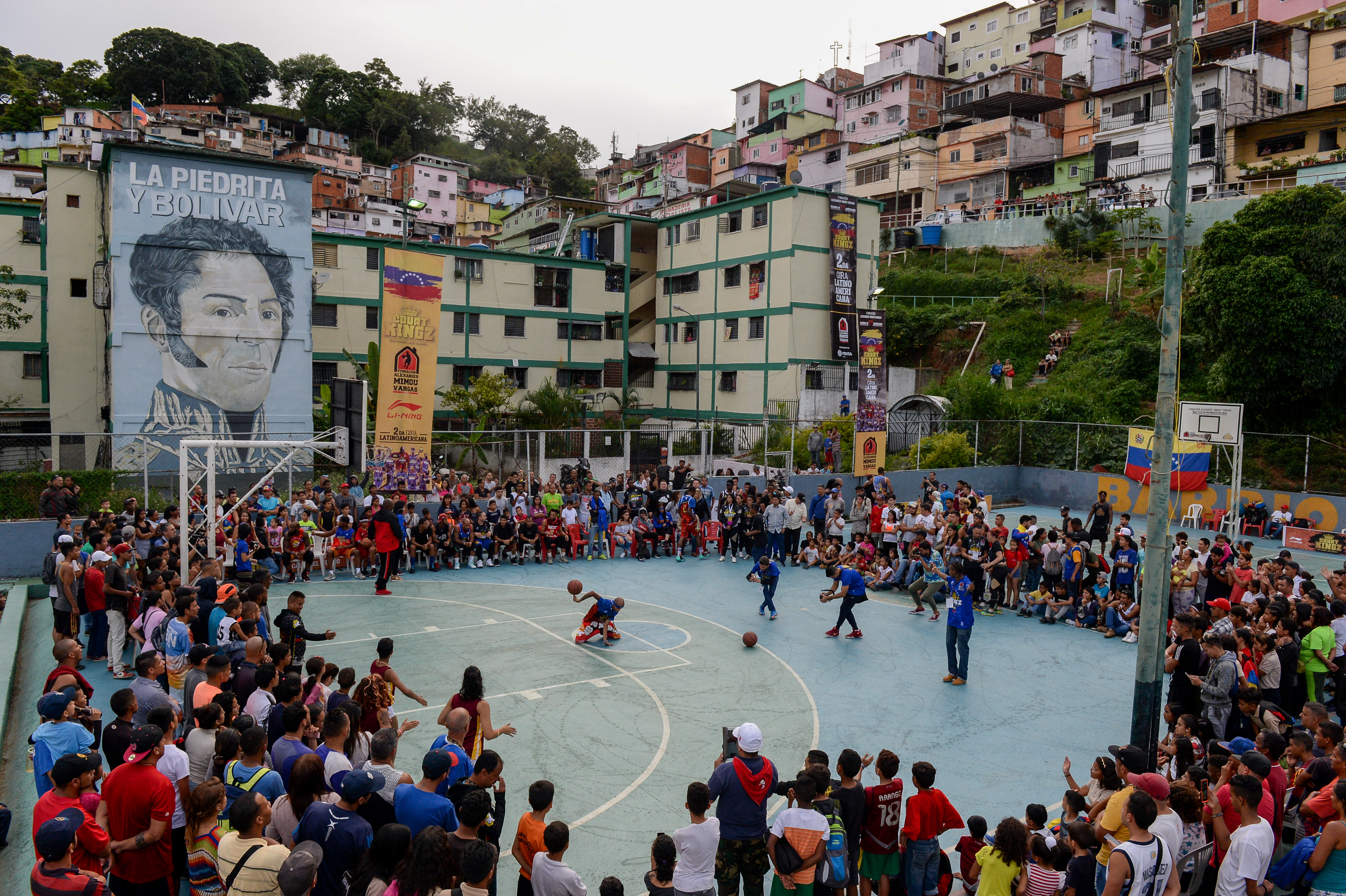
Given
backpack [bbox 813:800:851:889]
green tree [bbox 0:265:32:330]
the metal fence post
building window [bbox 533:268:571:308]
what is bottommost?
backpack [bbox 813:800:851:889]

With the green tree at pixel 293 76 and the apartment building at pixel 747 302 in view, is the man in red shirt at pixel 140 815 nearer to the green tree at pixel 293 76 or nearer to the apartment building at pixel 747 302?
the apartment building at pixel 747 302

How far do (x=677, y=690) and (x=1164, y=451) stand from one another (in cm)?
717

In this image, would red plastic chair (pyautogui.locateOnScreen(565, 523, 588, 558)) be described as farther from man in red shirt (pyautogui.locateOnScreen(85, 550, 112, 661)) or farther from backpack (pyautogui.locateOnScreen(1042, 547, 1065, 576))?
backpack (pyautogui.locateOnScreen(1042, 547, 1065, 576))

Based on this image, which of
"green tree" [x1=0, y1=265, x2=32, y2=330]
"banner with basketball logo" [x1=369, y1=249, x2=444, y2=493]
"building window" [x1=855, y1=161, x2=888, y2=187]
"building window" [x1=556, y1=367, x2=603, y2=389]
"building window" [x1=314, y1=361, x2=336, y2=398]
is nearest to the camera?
"banner with basketball logo" [x1=369, y1=249, x2=444, y2=493]

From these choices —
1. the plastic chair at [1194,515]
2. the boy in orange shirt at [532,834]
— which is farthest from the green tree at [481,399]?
the boy in orange shirt at [532,834]

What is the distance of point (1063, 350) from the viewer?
40.6 meters

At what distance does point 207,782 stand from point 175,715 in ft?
6.61

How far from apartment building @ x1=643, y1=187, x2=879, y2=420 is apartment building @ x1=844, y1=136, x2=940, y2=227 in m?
20.5

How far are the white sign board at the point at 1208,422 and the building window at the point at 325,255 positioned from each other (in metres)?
33.3

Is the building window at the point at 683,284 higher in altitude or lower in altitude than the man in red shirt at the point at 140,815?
higher

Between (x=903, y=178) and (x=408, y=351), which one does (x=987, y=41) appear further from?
(x=408, y=351)

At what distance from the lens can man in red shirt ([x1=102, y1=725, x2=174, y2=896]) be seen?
596 centimetres

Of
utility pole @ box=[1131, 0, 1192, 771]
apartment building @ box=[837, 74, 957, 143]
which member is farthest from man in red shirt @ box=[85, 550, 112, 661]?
apartment building @ box=[837, 74, 957, 143]

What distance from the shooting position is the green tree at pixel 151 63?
68.2m
